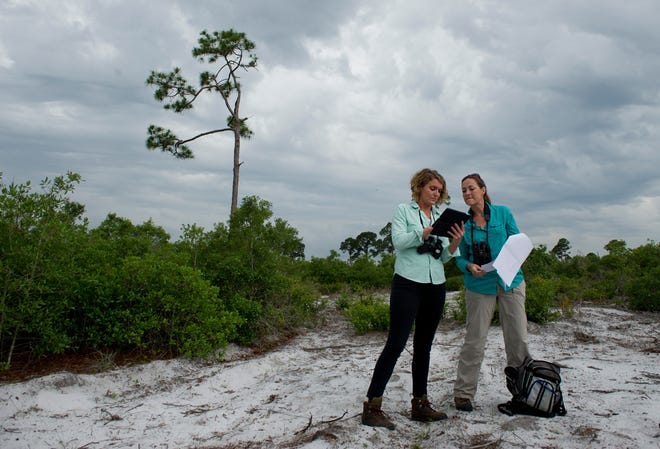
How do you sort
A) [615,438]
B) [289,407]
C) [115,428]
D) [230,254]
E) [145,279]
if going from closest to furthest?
1. [615,438]
2. [115,428]
3. [289,407]
4. [145,279]
5. [230,254]

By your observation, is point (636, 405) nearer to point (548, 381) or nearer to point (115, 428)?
point (548, 381)

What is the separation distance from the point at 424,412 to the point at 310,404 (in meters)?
1.13

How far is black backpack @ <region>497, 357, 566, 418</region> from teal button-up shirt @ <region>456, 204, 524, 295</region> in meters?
0.69

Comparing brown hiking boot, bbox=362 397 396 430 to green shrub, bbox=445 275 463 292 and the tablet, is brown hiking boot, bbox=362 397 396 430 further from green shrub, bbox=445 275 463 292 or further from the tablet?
green shrub, bbox=445 275 463 292

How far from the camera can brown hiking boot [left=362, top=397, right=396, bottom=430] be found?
4.03m

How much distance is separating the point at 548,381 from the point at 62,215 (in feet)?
16.6

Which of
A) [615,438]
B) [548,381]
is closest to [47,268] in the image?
[548,381]

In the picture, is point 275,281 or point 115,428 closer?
point 115,428

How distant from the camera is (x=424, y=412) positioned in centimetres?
421

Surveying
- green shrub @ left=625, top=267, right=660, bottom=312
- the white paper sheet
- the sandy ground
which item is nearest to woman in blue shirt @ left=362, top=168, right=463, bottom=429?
the sandy ground

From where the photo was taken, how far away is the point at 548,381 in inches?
163

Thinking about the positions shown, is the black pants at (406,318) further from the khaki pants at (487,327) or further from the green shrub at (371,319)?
the green shrub at (371,319)

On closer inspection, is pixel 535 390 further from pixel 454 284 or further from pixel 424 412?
pixel 454 284

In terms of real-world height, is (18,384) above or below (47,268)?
below
